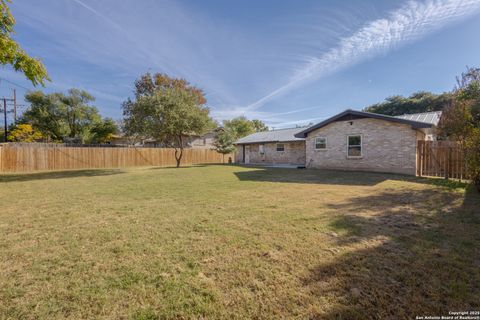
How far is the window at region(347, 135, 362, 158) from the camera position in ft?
42.4

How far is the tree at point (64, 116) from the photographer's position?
93.4 feet

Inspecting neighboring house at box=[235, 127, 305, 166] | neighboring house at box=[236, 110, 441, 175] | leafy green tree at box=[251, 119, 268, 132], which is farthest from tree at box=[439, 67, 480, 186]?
leafy green tree at box=[251, 119, 268, 132]

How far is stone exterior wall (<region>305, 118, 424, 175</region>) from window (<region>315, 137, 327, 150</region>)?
8.6 inches

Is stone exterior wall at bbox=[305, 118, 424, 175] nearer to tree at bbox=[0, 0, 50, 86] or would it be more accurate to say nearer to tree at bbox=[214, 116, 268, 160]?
tree at bbox=[214, 116, 268, 160]

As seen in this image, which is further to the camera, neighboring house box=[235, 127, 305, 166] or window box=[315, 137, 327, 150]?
neighboring house box=[235, 127, 305, 166]

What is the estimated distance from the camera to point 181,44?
544 inches

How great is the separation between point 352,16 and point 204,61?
10242mm

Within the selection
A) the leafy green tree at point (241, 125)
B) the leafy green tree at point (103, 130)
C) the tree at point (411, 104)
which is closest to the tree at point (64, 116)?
the leafy green tree at point (103, 130)

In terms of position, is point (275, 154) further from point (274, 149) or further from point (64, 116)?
point (64, 116)

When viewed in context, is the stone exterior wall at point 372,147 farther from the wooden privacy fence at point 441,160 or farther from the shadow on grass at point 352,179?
the shadow on grass at point 352,179

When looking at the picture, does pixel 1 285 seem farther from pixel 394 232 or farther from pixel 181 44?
pixel 181 44

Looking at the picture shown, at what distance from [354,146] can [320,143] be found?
7.53ft

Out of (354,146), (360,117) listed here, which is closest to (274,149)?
(354,146)

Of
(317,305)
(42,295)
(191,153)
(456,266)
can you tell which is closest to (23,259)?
(42,295)
